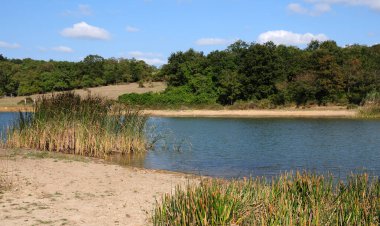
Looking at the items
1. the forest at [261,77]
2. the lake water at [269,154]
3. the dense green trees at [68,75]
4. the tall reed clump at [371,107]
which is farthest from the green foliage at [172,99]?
the lake water at [269,154]

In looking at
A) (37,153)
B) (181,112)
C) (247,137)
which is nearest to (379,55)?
(181,112)

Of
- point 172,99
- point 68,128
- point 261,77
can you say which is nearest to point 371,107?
point 261,77

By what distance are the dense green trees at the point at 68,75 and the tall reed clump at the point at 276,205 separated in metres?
74.1

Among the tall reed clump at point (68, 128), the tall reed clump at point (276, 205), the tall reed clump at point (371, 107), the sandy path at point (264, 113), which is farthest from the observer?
the sandy path at point (264, 113)

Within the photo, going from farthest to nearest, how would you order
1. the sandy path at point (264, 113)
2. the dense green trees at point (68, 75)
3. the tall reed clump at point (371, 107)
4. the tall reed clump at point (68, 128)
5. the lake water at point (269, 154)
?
the dense green trees at point (68, 75) → the sandy path at point (264, 113) → the tall reed clump at point (371, 107) → the tall reed clump at point (68, 128) → the lake water at point (269, 154)

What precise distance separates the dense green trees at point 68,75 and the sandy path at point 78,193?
66631 millimetres

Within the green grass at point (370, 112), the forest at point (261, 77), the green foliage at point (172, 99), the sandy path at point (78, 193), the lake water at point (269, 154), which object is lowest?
the lake water at point (269, 154)

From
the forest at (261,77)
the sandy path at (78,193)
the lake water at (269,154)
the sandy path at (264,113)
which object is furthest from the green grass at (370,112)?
the sandy path at (78,193)

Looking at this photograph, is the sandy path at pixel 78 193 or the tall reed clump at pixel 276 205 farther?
the sandy path at pixel 78 193

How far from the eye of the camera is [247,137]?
30625 mm

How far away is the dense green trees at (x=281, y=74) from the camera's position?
2132 inches

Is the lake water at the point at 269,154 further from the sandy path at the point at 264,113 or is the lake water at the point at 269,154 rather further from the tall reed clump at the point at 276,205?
the sandy path at the point at 264,113

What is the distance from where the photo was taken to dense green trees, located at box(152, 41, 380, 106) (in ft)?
178

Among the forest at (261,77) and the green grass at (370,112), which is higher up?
the forest at (261,77)
